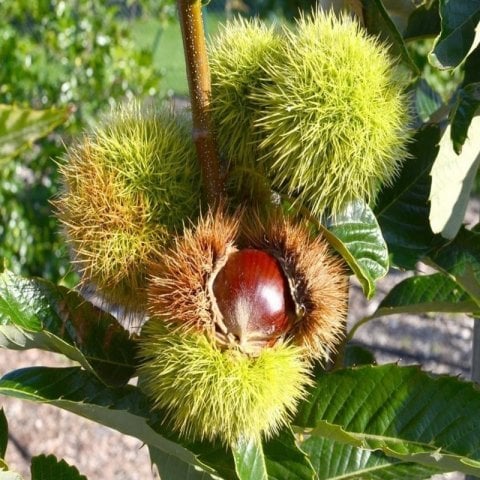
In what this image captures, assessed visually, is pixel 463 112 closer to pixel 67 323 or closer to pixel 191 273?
pixel 191 273

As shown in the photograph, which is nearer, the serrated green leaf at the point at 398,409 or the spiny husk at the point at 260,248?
the spiny husk at the point at 260,248

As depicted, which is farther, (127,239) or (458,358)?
(458,358)

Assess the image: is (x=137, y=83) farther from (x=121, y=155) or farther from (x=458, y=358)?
(x=121, y=155)

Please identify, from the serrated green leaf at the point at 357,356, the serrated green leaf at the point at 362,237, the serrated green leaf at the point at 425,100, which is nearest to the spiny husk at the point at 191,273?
the serrated green leaf at the point at 362,237

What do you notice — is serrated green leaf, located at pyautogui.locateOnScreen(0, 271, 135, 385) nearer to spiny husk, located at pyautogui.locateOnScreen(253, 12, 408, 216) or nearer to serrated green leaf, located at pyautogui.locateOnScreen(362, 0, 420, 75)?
spiny husk, located at pyautogui.locateOnScreen(253, 12, 408, 216)

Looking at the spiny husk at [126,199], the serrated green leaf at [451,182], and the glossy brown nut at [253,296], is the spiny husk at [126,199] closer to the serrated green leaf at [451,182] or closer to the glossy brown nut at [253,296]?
the glossy brown nut at [253,296]

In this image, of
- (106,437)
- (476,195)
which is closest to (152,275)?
(106,437)

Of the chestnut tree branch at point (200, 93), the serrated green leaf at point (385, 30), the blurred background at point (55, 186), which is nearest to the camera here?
the chestnut tree branch at point (200, 93)
